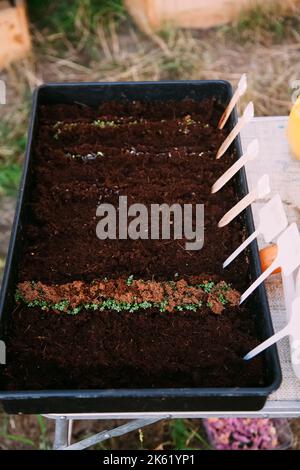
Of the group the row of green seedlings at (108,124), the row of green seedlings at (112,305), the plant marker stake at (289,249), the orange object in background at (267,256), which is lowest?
the row of green seedlings at (112,305)

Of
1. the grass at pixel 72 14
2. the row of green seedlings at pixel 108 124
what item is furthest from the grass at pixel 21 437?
the grass at pixel 72 14

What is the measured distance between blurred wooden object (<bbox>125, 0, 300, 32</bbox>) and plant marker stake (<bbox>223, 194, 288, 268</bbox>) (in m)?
1.95

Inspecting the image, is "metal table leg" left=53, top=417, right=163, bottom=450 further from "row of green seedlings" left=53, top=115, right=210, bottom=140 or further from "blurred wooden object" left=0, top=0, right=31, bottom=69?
"blurred wooden object" left=0, top=0, right=31, bottom=69

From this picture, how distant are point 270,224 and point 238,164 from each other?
15 centimetres

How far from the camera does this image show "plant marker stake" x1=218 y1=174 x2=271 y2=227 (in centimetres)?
99

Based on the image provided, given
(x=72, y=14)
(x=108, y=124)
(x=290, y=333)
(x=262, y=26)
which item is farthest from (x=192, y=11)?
(x=290, y=333)

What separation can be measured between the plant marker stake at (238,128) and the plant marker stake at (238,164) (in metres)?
0.09

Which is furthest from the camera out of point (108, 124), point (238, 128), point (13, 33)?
point (13, 33)

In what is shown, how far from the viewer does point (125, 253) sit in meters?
1.15

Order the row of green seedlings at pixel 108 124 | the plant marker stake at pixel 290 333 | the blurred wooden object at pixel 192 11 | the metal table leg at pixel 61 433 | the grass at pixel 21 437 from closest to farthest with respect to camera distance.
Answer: the plant marker stake at pixel 290 333 < the metal table leg at pixel 61 433 < the row of green seedlings at pixel 108 124 < the grass at pixel 21 437 < the blurred wooden object at pixel 192 11

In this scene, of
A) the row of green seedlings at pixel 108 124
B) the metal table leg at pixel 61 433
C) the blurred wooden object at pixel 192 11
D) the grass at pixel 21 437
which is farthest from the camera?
the blurred wooden object at pixel 192 11

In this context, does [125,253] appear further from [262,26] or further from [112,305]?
[262,26]

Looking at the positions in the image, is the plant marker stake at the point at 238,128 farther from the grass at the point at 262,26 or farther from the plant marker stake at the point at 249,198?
the grass at the point at 262,26

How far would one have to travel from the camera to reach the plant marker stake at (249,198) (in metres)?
0.99
